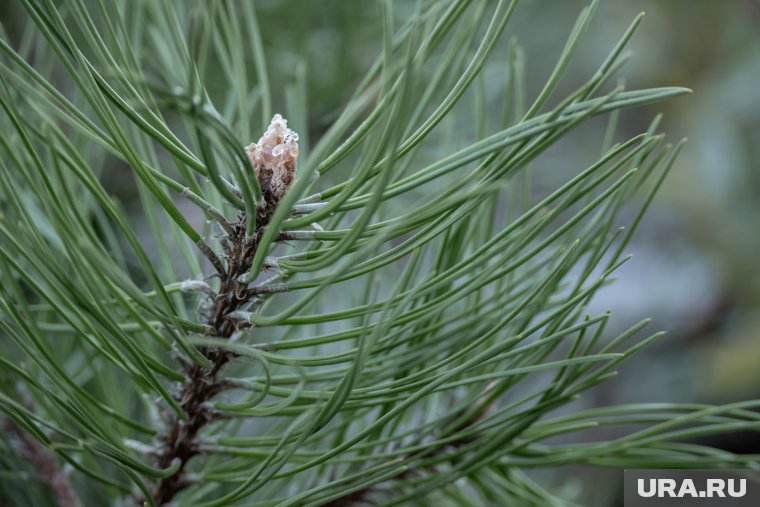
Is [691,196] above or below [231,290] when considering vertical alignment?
above

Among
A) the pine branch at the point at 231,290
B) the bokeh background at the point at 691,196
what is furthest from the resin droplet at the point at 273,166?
the bokeh background at the point at 691,196

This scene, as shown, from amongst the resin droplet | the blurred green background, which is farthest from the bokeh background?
the resin droplet

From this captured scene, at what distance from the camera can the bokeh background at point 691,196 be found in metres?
0.94

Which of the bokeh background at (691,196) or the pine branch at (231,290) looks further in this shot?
the bokeh background at (691,196)

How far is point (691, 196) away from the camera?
106cm

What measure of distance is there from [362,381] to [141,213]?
12.8 inches

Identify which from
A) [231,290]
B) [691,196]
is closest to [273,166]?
[231,290]

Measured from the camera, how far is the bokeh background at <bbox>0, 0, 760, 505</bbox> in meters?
0.94

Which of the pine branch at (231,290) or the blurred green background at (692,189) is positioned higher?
the blurred green background at (692,189)

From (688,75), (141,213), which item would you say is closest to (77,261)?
(141,213)

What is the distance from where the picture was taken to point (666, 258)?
1104mm

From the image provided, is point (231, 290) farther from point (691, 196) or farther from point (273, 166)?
point (691, 196)

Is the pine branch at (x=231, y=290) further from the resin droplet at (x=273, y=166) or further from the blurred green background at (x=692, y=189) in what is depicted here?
the blurred green background at (x=692, y=189)

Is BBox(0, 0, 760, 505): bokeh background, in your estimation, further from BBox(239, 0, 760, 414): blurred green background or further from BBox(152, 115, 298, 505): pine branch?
BBox(152, 115, 298, 505): pine branch
